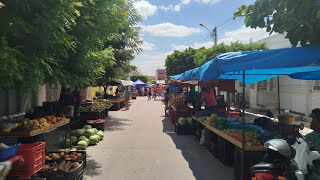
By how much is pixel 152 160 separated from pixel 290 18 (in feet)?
17.7

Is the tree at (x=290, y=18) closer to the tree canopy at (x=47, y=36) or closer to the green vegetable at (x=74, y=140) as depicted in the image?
the tree canopy at (x=47, y=36)

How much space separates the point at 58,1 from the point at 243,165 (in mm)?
4587

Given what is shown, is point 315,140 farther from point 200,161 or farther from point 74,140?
point 74,140

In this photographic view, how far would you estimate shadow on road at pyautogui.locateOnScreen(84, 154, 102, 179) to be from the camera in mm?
8399

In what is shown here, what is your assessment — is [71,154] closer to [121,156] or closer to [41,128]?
[41,128]

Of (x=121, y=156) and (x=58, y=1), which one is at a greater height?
(x=58, y=1)

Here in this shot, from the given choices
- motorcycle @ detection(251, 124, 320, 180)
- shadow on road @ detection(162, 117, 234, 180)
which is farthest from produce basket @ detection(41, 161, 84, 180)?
motorcycle @ detection(251, 124, 320, 180)

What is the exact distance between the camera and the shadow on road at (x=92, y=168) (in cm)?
840

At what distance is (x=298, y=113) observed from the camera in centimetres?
2186

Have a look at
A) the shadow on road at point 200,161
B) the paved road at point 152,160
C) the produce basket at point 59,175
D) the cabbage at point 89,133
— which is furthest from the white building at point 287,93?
the produce basket at point 59,175

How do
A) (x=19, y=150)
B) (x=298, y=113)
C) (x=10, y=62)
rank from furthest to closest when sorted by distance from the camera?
1. (x=298, y=113)
2. (x=19, y=150)
3. (x=10, y=62)

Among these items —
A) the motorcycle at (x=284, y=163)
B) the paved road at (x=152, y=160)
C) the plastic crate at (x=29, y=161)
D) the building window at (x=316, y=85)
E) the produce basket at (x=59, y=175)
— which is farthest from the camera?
the building window at (x=316, y=85)

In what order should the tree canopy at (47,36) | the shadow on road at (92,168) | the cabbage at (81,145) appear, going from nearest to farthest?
the tree canopy at (47,36) → the shadow on road at (92,168) → the cabbage at (81,145)

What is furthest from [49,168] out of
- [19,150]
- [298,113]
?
[298,113]
